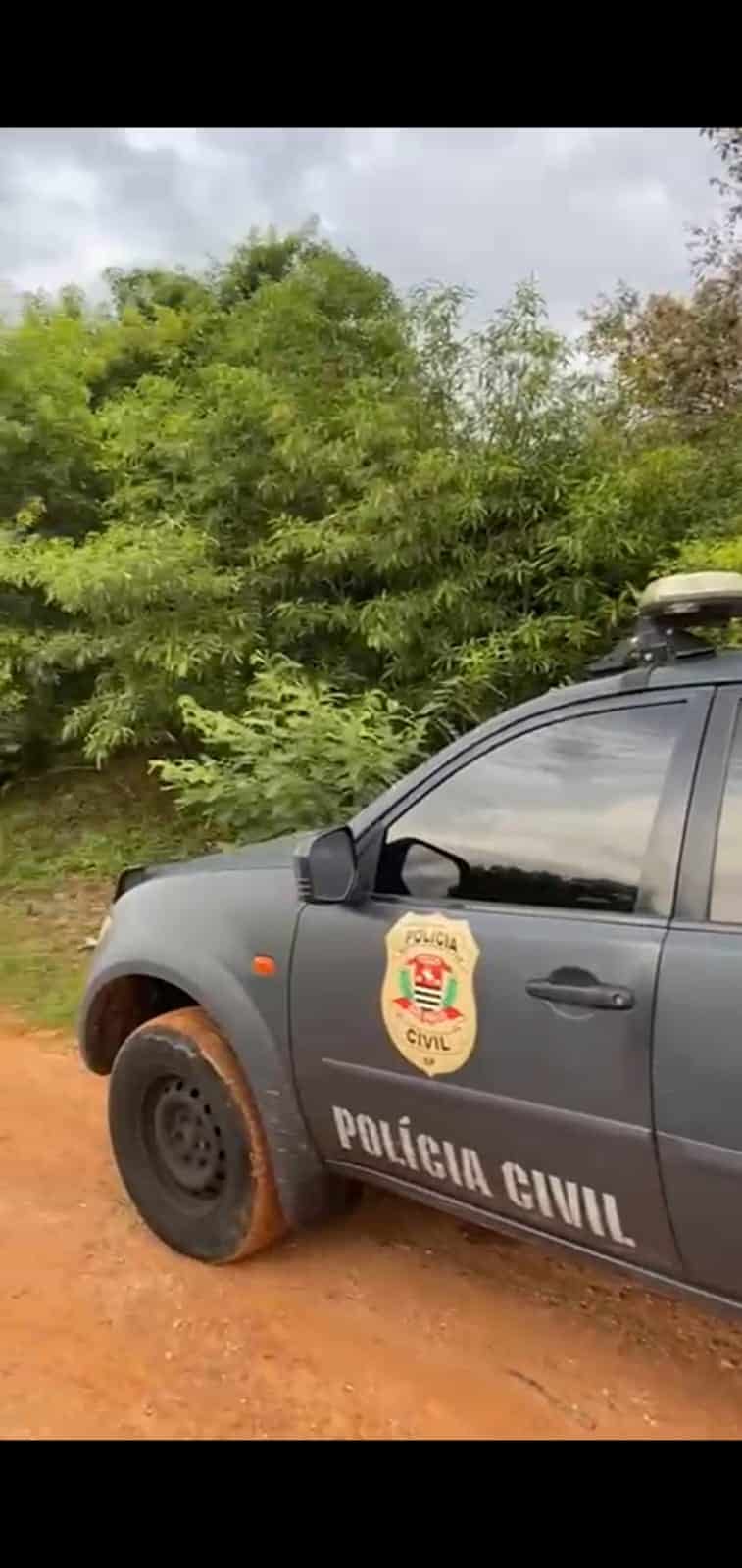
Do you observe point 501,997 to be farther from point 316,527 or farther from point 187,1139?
point 316,527

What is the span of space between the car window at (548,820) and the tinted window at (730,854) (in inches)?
5.8

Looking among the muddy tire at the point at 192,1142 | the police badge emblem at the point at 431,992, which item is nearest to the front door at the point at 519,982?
the police badge emblem at the point at 431,992

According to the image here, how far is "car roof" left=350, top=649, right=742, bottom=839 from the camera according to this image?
2.26m

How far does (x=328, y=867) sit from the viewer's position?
2.62 metres

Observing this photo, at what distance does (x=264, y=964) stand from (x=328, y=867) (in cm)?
34

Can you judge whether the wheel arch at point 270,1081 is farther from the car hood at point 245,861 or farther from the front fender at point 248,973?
the car hood at point 245,861

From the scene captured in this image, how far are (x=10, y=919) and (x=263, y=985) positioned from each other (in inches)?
176

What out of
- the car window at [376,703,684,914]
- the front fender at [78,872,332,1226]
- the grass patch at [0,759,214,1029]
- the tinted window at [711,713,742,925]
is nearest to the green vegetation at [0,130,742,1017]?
the grass patch at [0,759,214,1029]

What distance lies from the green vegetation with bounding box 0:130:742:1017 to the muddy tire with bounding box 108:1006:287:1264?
2180 mm

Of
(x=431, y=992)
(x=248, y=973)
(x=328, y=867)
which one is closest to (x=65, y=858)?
(x=248, y=973)

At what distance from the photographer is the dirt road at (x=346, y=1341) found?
7.86 feet

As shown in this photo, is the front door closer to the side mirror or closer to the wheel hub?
the side mirror
